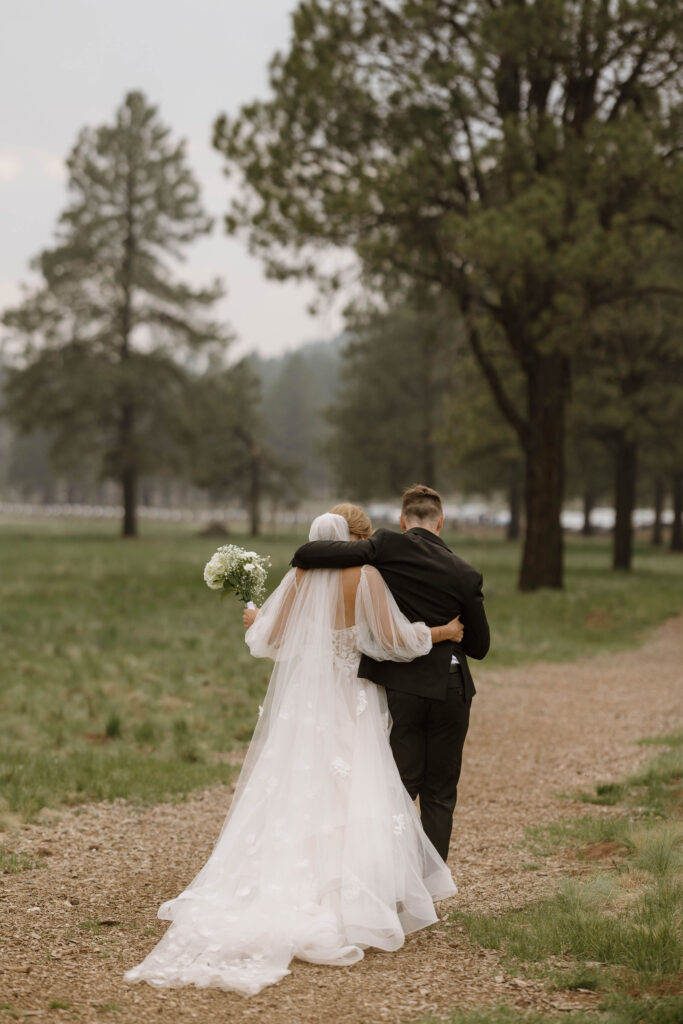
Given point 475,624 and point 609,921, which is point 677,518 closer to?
point 475,624

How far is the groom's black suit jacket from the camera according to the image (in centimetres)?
525

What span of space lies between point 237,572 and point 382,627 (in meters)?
1.08

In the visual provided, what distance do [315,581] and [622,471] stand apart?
27.1 meters

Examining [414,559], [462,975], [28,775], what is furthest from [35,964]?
[28,775]

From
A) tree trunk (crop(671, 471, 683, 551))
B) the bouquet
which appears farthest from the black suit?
tree trunk (crop(671, 471, 683, 551))

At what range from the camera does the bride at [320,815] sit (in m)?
4.79

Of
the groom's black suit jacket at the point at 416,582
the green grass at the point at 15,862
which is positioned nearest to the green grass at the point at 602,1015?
the groom's black suit jacket at the point at 416,582

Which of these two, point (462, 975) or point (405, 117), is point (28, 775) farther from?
point (405, 117)

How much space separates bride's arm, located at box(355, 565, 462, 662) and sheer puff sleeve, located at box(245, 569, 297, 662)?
0.42 m

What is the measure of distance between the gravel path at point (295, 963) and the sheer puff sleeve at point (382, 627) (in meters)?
1.33

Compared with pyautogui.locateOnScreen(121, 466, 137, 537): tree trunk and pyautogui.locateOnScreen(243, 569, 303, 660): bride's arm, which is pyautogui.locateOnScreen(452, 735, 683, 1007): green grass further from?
pyautogui.locateOnScreen(121, 466, 137, 537): tree trunk

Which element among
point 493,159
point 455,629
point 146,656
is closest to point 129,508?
point 493,159

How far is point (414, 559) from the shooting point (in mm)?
5254

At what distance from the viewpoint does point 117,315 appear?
1769 inches
